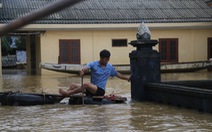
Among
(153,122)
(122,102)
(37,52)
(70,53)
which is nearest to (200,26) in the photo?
(70,53)

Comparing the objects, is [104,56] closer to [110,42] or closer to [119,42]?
[110,42]

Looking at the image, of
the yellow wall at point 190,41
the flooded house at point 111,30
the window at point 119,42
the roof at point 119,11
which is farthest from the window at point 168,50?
the window at point 119,42

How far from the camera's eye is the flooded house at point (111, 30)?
2739 centimetres

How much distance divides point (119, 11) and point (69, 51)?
13.1 ft

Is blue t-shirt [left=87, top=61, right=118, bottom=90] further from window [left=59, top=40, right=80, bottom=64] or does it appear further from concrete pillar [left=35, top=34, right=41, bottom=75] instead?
concrete pillar [left=35, top=34, right=41, bottom=75]

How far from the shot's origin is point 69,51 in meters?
27.8

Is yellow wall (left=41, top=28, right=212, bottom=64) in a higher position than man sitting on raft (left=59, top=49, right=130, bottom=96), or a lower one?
higher

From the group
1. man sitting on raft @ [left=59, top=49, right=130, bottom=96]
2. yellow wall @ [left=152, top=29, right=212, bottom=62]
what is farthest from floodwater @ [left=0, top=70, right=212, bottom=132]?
yellow wall @ [left=152, top=29, right=212, bottom=62]

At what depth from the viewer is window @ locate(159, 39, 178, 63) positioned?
29094mm

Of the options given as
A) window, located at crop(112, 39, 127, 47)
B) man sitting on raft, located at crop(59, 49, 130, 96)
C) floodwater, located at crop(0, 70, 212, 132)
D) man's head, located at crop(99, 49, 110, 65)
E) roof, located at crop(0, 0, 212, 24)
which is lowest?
floodwater, located at crop(0, 70, 212, 132)

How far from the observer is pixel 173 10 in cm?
2986

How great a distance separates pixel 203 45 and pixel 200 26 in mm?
1357

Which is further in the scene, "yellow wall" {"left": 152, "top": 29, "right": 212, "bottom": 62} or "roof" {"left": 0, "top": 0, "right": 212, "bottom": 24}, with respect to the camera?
"yellow wall" {"left": 152, "top": 29, "right": 212, "bottom": 62}


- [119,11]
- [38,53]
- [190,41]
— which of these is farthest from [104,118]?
[190,41]
